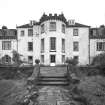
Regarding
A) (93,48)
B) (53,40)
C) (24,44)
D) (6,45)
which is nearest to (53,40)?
(53,40)

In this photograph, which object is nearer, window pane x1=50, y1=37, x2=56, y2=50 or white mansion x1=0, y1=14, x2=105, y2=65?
window pane x1=50, y1=37, x2=56, y2=50

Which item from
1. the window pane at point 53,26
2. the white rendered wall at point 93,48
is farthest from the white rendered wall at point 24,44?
A: the white rendered wall at point 93,48

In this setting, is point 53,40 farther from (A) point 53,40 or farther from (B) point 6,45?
(B) point 6,45

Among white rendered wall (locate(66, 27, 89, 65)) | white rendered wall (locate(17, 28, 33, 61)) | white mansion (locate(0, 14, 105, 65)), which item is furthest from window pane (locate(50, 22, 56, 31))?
white rendered wall (locate(17, 28, 33, 61))

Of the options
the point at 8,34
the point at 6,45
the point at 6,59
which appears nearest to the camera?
the point at 6,59

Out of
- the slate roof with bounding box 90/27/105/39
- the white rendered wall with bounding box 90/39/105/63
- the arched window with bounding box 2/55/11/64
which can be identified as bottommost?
the arched window with bounding box 2/55/11/64

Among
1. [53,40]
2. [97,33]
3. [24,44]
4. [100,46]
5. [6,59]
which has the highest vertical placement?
[97,33]

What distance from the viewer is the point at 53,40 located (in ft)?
81.1

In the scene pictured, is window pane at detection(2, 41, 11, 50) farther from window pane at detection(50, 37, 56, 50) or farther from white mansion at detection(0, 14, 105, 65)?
window pane at detection(50, 37, 56, 50)

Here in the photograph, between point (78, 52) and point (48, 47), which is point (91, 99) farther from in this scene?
point (78, 52)

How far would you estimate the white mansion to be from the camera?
24859 millimetres

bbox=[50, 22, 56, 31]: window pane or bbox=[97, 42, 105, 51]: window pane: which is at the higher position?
bbox=[50, 22, 56, 31]: window pane

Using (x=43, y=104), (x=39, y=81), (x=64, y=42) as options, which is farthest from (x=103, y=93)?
(x=64, y=42)

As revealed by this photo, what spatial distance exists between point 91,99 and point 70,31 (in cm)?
2255
